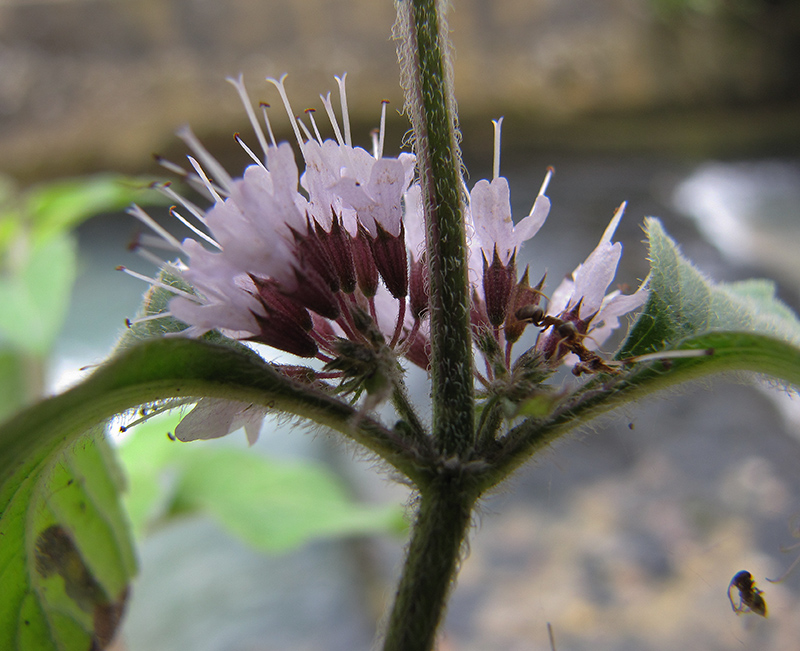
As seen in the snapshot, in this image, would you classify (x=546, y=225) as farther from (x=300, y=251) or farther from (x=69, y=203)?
(x=300, y=251)

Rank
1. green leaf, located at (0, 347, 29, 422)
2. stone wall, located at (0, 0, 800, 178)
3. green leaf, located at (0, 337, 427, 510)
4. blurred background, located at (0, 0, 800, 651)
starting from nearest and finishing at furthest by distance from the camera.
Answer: green leaf, located at (0, 337, 427, 510), green leaf, located at (0, 347, 29, 422), blurred background, located at (0, 0, 800, 651), stone wall, located at (0, 0, 800, 178)

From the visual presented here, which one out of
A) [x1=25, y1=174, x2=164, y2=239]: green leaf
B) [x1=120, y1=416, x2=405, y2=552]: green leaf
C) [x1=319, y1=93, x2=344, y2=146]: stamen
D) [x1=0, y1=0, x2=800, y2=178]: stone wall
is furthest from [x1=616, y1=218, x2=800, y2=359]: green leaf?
[x1=0, y1=0, x2=800, y2=178]: stone wall

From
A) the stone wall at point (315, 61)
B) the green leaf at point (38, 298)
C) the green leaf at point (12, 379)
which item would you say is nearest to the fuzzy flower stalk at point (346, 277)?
the green leaf at point (38, 298)

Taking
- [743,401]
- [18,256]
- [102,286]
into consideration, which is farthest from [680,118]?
[18,256]

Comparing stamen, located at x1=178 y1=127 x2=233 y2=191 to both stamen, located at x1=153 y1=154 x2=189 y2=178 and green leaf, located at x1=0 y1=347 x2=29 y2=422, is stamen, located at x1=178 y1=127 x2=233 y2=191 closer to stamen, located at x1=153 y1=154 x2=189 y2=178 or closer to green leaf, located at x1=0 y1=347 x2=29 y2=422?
stamen, located at x1=153 y1=154 x2=189 y2=178

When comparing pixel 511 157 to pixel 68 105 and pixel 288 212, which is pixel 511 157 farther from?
pixel 288 212

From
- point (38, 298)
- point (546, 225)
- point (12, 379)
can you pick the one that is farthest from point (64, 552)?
point (546, 225)
